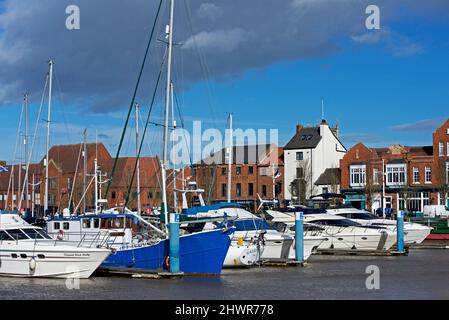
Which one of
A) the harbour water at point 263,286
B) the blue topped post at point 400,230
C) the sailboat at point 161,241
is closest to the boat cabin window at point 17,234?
the harbour water at point 263,286

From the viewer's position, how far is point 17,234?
36.4 m

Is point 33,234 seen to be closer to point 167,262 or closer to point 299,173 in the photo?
point 167,262

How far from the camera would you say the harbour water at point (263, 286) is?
29.8m

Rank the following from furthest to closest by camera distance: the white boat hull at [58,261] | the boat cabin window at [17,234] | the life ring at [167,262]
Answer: the boat cabin window at [17,234], the life ring at [167,262], the white boat hull at [58,261]

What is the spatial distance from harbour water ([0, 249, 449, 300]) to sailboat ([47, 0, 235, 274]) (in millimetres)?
1086

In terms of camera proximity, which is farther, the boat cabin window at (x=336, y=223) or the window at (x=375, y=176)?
the window at (x=375, y=176)

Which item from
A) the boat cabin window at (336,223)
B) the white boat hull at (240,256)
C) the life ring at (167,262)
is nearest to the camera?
the life ring at (167,262)

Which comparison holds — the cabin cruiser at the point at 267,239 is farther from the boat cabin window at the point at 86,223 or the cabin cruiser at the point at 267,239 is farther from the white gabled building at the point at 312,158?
the white gabled building at the point at 312,158

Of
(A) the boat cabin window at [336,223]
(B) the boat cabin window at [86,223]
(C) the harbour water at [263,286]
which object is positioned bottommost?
(C) the harbour water at [263,286]

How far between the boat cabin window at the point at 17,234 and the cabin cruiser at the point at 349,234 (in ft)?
71.5

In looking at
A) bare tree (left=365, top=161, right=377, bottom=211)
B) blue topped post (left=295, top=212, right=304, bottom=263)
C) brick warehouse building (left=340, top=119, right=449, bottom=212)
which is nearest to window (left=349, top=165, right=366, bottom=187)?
brick warehouse building (left=340, top=119, right=449, bottom=212)

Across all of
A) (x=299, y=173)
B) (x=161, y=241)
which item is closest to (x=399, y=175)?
(x=299, y=173)

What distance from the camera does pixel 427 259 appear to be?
48.5m
